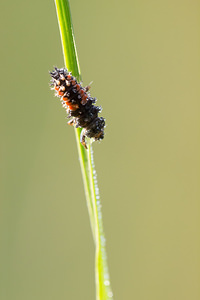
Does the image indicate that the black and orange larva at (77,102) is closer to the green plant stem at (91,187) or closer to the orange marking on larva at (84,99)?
the orange marking on larva at (84,99)

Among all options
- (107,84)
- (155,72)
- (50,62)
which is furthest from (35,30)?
(155,72)

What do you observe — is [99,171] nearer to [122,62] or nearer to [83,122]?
[122,62]

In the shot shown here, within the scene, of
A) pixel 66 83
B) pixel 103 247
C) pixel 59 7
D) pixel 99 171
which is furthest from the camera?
pixel 99 171

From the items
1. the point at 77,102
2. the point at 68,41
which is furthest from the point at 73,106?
the point at 68,41

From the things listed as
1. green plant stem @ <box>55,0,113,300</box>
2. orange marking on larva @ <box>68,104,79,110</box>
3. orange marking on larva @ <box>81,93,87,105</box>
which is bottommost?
green plant stem @ <box>55,0,113,300</box>

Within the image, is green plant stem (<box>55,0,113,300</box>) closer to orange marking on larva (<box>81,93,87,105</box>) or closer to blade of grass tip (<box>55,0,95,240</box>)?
blade of grass tip (<box>55,0,95,240</box>)

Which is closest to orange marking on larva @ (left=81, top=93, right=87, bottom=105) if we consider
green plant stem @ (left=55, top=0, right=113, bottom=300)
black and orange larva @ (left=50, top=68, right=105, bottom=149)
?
black and orange larva @ (left=50, top=68, right=105, bottom=149)

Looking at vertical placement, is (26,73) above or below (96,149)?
above
